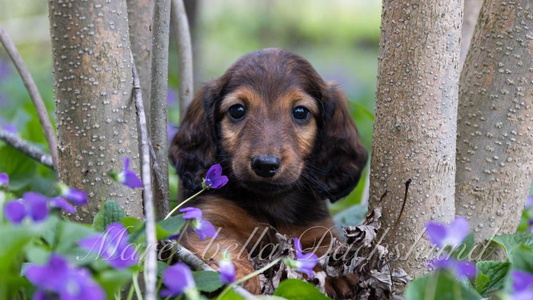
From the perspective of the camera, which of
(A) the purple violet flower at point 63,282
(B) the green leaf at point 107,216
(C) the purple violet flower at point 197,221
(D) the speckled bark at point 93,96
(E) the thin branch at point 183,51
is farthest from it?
(E) the thin branch at point 183,51

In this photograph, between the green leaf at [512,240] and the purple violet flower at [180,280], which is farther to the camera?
the green leaf at [512,240]

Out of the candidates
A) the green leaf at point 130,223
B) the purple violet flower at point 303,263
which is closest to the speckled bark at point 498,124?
the purple violet flower at point 303,263

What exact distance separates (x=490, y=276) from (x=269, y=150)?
1.01 meters

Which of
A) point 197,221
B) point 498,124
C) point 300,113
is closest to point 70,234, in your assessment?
point 197,221

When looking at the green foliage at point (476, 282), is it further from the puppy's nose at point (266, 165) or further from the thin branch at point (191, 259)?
the puppy's nose at point (266, 165)

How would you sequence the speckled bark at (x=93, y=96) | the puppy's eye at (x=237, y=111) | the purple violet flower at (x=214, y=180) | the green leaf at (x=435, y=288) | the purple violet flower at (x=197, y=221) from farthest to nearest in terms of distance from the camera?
1. the puppy's eye at (x=237, y=111)
2. the purple violet flower at (x=214, y=180)
3. the speckled bark at (x=93, y=96)
4. the purple violet flower at (x=197, y=221)
5. the green leaf at (x=435, y=288)

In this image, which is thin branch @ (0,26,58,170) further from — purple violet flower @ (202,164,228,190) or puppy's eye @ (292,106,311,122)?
puppy's eye @ (292,106,311,122)

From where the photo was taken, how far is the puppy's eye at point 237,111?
328cm

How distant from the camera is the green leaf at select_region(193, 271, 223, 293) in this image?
2.01 metres

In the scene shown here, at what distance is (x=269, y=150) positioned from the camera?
295cm

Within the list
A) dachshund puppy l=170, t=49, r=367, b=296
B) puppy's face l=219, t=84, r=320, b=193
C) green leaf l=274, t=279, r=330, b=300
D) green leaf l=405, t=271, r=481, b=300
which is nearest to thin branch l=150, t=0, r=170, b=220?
dachshund puppy l=170, t=49, r=367, b=296

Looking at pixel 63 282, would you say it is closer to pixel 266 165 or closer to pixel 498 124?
pixel 266 165

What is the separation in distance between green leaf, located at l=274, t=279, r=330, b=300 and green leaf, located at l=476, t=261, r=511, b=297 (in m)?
0.64

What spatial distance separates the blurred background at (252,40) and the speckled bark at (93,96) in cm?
206
